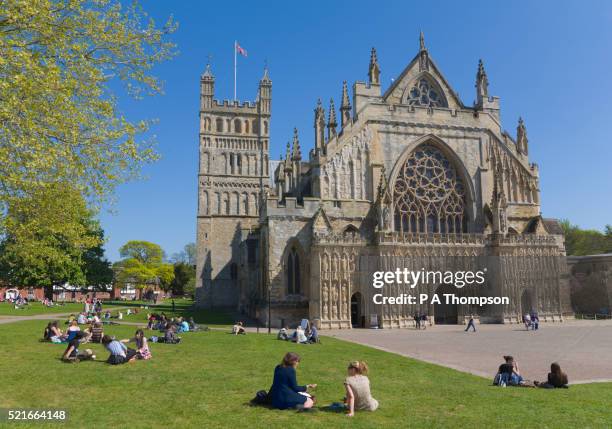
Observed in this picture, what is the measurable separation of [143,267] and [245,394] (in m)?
81.3

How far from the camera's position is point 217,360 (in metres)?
15.9

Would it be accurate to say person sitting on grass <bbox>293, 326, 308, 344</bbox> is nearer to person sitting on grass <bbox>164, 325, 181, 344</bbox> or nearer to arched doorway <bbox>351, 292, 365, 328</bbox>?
person sitting on grass <bbox>164, 325, 181, 344</bbox>

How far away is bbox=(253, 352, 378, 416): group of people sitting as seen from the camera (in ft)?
30.6

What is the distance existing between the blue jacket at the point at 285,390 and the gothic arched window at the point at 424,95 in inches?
1386

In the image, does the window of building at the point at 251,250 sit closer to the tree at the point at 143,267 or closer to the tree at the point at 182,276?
the tree at the point at 143,267

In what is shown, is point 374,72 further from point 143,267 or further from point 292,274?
point 143,267

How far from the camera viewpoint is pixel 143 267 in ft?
285

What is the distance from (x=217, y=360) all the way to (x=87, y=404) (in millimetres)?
6759

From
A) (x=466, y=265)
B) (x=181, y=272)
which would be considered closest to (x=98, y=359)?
(x=466, y=265)

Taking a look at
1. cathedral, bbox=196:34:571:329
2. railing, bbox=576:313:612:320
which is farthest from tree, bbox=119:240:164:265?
railing, bbox=576:313:612:320

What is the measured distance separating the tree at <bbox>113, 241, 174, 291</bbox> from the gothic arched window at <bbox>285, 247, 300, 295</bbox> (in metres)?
58.3

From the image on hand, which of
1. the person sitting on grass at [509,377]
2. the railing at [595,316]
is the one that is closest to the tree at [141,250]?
the railing at [595,316]

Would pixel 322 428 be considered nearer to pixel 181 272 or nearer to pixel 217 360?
pixel 217 360

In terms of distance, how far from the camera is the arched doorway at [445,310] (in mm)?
36656
